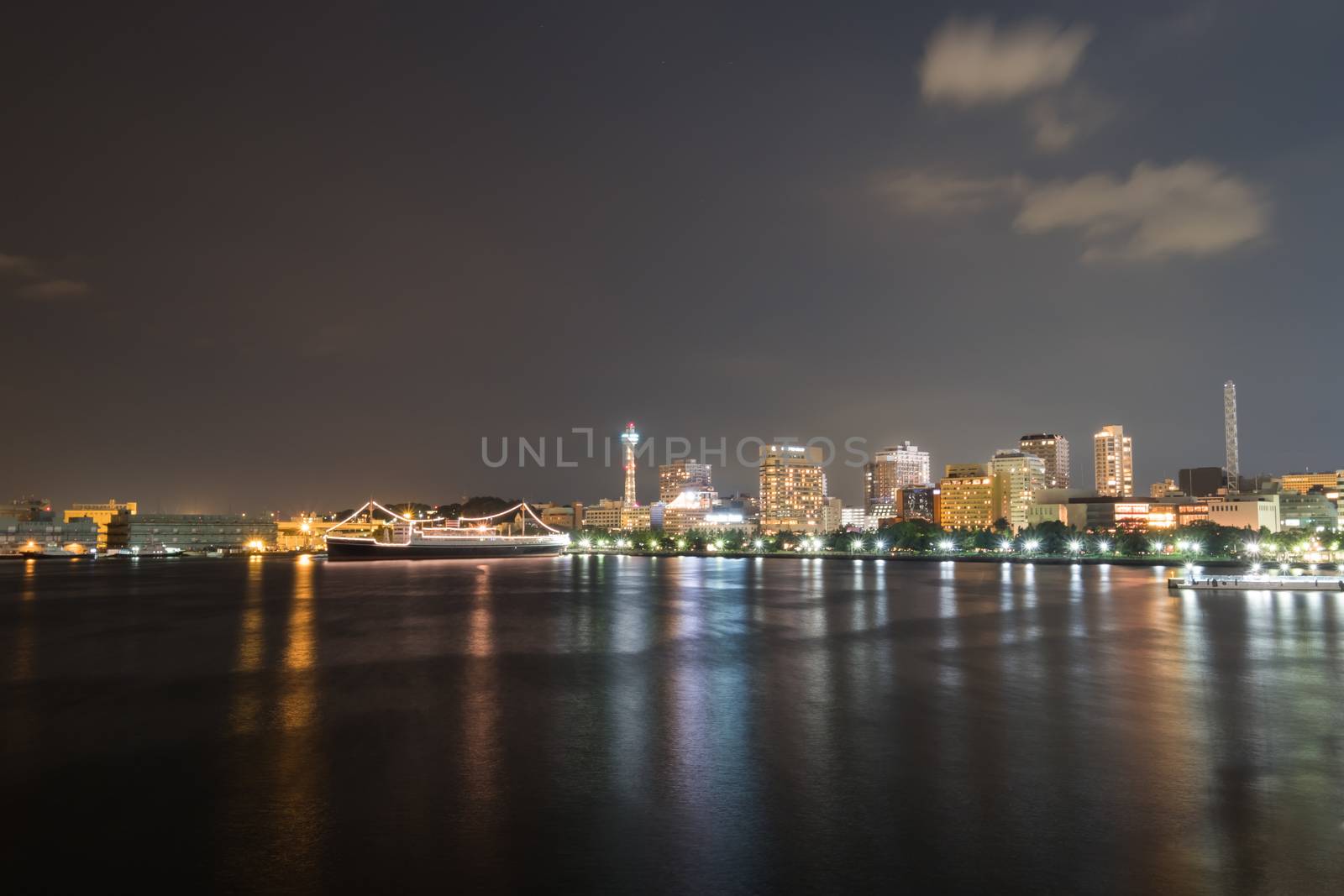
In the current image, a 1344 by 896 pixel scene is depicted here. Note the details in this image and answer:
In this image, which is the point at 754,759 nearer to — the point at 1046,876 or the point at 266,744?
the point at 1046,876

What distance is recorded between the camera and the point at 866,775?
11.3 m

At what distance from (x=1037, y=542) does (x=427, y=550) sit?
7347cm

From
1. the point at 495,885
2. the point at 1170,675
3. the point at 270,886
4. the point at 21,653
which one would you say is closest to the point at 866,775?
the point at 495,885

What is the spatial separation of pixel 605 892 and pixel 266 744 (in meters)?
7.71

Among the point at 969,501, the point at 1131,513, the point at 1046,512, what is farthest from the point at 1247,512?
the point at 969,501

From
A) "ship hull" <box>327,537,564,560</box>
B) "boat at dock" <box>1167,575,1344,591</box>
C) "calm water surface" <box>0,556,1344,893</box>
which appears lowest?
"ship hull" <box>327,537,564,560</box>

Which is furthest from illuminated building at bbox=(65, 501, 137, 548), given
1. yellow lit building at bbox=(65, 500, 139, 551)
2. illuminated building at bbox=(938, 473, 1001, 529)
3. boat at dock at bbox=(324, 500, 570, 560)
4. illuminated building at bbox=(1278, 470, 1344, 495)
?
illuminated building at bbox=(1278, 470, 1344, 495)

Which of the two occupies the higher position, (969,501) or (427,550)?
(969,501)

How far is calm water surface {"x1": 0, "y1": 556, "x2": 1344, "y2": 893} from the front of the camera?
8.16m

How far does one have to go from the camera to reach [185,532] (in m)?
145

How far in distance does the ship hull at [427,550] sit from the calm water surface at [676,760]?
259ft

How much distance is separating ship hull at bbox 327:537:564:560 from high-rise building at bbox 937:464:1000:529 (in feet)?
257

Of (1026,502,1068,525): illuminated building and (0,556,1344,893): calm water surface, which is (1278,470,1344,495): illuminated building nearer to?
(1026,502,1068,525): illuminated building

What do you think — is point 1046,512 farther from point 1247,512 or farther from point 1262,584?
point 1262,584
